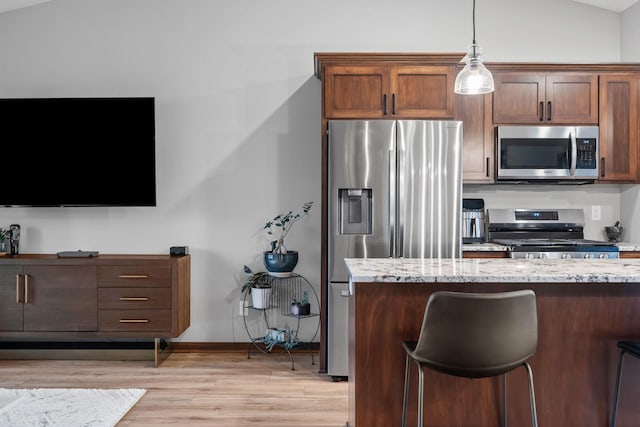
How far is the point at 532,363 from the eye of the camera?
2.12 metres

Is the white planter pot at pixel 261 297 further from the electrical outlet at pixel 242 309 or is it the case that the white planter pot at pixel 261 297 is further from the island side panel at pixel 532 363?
the island side panel at pixel 532 363

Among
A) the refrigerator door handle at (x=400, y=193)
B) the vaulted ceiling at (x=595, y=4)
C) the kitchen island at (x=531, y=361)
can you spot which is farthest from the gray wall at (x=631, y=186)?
the kitchen island at (x=531, y=361)

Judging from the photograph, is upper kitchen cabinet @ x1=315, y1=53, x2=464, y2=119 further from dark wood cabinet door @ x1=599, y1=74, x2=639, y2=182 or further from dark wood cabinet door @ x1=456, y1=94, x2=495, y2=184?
dark wood cabinet door @ x1=599, y1=74, x2=639, y2=182

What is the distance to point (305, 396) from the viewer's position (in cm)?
310

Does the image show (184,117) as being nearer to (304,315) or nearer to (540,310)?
(304,315)

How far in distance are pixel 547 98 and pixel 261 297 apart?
265 centimetres

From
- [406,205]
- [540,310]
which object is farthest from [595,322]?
[406,205]

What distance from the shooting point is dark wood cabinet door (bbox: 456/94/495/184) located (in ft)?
12.1

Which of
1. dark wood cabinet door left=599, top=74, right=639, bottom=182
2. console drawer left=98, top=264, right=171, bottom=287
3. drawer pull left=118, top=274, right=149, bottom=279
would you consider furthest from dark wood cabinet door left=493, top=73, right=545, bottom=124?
drawer pull left=118, top=274, right=149, bottom=279

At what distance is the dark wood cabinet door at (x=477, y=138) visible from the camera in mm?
3699

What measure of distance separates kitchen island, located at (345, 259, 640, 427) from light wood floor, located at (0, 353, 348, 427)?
0.71m

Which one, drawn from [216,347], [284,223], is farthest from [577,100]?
[216,347]

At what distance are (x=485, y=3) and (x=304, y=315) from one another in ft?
9.80

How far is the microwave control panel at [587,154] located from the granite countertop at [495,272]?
60.9 inches
